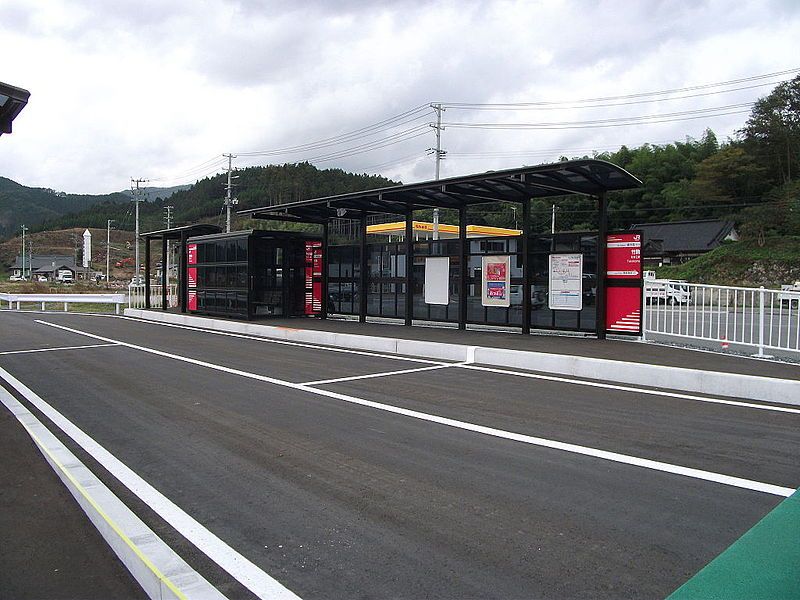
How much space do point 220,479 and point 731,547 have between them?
4.03 meters

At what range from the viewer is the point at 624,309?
1425 cm

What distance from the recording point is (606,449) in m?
6.19

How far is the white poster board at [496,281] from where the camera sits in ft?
55.1

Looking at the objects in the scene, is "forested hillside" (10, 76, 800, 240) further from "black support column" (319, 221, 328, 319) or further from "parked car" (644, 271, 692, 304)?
"parked car" (644, 271, 692, 304)

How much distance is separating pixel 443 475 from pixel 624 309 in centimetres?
1015

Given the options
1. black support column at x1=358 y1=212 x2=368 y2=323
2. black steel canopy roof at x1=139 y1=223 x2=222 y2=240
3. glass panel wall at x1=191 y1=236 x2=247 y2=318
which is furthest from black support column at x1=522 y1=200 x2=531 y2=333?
black steel canopy roof at x1=139 y1=223 x2=222 y2=240

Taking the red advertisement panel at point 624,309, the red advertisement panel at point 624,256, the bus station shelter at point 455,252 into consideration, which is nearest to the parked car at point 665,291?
the red advertisement panel at point 624,309

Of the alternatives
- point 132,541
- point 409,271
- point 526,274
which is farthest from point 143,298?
point 132,541

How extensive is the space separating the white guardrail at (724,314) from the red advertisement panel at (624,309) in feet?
0.60

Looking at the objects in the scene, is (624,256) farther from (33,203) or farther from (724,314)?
(33,203)

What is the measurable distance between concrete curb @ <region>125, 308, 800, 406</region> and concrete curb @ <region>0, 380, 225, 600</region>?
8.01 meters

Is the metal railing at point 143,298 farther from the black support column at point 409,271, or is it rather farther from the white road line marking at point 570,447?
the white road line marking at point 570,447

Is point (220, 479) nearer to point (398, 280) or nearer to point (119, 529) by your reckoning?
point (119, 529)

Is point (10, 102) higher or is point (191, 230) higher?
point (10, 102)
